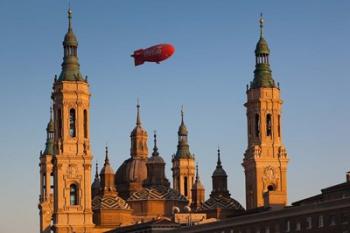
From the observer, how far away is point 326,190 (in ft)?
579

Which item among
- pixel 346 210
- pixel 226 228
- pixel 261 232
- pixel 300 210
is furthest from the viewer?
pixel 226 228

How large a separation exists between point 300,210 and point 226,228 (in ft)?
82.0

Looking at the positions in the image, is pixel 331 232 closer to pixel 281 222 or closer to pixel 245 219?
pixel 281 222

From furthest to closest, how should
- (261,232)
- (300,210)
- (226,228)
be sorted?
(226,228) < (261,232) < (300,210)

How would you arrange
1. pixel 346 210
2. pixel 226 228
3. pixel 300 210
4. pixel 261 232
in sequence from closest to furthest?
pixel 346 210 < pixel 300 210 < pixel 261 232 < pixel 226 228

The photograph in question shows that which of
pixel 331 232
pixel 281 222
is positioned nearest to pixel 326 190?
pixel 281 222

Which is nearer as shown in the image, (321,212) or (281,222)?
(321,212)

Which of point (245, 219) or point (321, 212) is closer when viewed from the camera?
point (321, 212)

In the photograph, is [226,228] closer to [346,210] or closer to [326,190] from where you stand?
[326,190]

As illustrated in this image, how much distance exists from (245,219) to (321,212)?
77.5 ft

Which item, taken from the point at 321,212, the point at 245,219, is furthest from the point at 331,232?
the point at 245,219

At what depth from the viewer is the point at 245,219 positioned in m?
182

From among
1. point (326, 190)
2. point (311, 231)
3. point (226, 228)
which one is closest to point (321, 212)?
point (311, 231)

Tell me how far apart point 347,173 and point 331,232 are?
3640 centimetres
